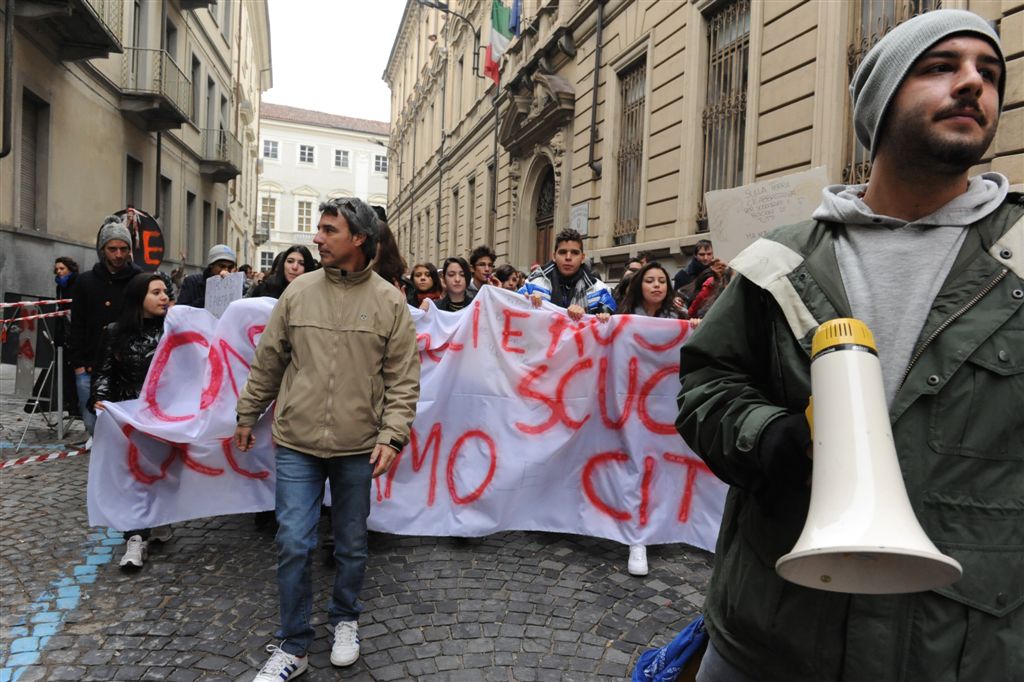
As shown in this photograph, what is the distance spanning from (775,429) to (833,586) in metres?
0.25

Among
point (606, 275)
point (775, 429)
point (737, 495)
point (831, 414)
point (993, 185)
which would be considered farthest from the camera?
point (606, 275)

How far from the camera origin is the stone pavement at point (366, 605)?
289 cm

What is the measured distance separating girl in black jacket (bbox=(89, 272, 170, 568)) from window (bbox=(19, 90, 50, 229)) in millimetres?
10361

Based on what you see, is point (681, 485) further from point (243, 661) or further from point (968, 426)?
point (968, 426)

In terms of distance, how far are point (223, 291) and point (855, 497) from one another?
5727 millimetres

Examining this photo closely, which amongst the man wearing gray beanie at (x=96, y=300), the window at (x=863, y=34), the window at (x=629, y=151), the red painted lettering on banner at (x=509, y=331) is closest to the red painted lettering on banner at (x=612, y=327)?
the red painted lettering on banner at (x=509, y=331)

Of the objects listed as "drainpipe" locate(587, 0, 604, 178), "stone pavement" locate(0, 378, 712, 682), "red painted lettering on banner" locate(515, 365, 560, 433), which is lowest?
"stone pavement" locate(0, 378, 712, 682)

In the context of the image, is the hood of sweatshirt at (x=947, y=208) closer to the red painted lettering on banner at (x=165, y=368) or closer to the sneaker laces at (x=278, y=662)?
the sneaker laces at (x=278, y=662)

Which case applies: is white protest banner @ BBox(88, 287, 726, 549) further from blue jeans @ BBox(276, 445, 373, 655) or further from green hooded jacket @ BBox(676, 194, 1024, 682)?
green hooded jacket @ BBox(676, 194, 1024, 682)

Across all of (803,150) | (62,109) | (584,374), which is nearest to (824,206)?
(584,374)

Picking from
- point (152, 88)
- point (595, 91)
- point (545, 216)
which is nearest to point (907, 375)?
point (595, 91)

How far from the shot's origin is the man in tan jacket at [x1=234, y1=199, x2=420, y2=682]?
2812mm

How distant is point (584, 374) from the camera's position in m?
4.41

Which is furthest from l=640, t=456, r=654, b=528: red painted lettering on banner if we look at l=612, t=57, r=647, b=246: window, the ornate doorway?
the ornate doorway
